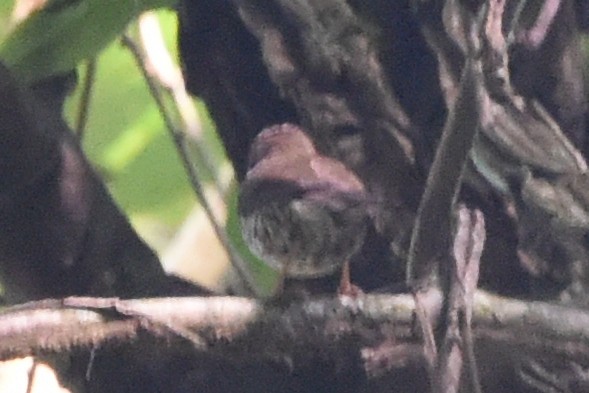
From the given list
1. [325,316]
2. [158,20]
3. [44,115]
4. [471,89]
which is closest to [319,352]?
[325,316]

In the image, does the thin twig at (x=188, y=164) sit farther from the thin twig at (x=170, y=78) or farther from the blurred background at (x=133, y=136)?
the blurred background at (x=133, y=136)

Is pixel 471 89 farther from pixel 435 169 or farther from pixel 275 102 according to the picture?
pixel 275 102

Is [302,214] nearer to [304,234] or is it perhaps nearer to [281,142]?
[304,234]

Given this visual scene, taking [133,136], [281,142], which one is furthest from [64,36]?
[133,136]

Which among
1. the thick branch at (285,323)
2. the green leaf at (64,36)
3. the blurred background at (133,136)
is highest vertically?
the green leaf at (64,36)

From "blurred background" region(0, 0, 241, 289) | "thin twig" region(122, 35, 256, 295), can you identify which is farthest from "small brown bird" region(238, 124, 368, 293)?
"blurred background" region(0, 0, 241, 289)

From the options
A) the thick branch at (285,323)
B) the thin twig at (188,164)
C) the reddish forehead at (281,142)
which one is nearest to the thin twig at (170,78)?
the thin twig at (188,164)
